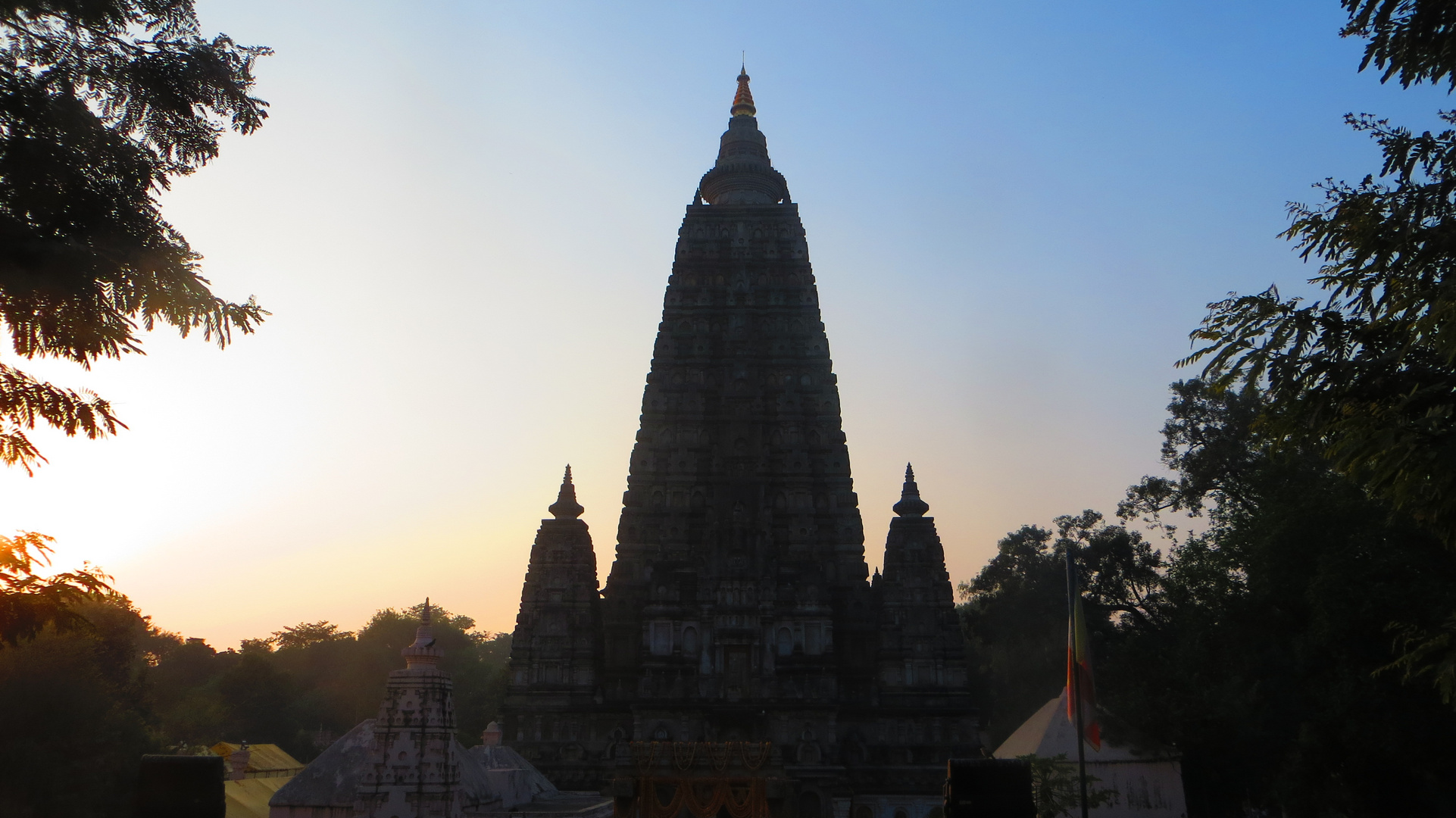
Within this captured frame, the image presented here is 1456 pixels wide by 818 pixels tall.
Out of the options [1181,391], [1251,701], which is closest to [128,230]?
[1251,701]

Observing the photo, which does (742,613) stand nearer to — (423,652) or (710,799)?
(710,799)

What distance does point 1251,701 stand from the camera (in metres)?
34.7

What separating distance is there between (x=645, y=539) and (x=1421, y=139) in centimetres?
3854

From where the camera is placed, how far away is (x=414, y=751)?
16.2 meters

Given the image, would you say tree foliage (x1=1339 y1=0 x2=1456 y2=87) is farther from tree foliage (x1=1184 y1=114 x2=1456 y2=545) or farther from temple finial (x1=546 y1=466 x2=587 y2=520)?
temple finial (x1=546 y1=466 x2=587 y2=520)

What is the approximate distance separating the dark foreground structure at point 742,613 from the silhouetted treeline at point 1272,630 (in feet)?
29.4

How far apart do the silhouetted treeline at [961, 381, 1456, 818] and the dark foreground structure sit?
353 inches

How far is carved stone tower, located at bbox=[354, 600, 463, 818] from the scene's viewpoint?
1592 centimetres

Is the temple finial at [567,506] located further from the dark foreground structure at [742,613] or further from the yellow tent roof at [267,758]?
the yellow tent roof at [267,758]

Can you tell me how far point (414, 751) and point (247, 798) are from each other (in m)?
24.1

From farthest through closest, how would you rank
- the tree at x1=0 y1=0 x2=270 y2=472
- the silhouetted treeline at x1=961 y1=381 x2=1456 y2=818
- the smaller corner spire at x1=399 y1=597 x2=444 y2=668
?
the silhouetted treeline at x1=961 y1=381 x2=1456 y2=818
the smaller corner spire at x1=399 y1=597 x2=444 y2=668
the tree at x1=0 y1=0 x2=270 y2=472

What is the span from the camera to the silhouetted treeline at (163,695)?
2977 centimetres

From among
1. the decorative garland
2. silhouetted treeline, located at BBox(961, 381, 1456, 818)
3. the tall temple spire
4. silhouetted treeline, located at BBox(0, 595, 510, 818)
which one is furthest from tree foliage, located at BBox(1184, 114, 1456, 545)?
the tall temple spire

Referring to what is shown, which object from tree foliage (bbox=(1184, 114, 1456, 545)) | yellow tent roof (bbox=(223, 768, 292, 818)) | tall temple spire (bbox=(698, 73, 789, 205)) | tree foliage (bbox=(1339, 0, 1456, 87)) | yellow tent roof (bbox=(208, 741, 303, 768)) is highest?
tall temple spire (bbox=(698, 73, 789, 205))
